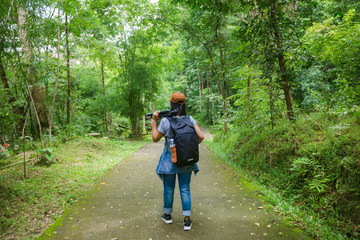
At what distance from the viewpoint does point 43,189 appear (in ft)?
14.5

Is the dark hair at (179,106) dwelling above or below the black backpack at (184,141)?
above

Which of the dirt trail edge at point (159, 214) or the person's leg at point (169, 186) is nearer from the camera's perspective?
the dirt trail edge at point (159, 214)

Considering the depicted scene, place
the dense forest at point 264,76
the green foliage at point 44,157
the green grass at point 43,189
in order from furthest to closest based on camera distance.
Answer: the green foliage at point 44,157, the dense forest at point 264,76, the green grass at point 43,189

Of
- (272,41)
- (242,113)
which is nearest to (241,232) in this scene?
(272,41)

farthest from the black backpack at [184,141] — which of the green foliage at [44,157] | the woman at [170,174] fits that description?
the green foliage at [44,157]

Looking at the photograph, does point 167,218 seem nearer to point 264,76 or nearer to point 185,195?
point 185,195

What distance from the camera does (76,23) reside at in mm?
7988

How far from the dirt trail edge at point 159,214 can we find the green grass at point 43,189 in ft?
0.93

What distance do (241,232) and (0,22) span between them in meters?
6.09

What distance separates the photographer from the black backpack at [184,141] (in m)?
2.81

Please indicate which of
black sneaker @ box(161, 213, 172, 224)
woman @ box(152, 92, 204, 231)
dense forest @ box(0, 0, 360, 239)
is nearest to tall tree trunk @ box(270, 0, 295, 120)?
dense forest @ box(0, 0, 360, 239)

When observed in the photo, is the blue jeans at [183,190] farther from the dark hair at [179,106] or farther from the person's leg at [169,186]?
the dark hair at [179,106]

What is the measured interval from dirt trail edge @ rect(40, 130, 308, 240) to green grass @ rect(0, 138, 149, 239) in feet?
0.93

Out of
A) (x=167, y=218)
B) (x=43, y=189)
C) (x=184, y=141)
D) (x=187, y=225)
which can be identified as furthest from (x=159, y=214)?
(x=43, y=189)
